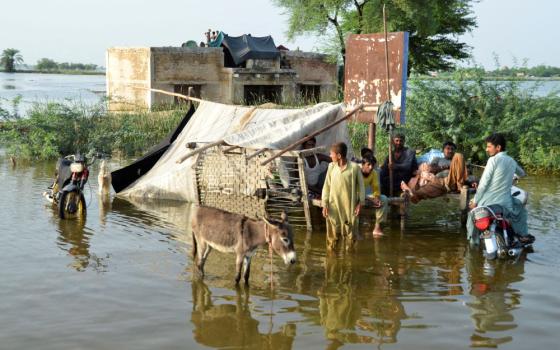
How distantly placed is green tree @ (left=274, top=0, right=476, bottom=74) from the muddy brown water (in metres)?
19.4

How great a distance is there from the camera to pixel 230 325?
20.7ft

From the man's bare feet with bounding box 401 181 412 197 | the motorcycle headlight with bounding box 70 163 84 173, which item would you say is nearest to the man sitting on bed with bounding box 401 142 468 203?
the man's bare feet with bounding box 401 181 412 197

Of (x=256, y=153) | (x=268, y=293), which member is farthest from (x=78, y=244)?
(x=268, y=293)

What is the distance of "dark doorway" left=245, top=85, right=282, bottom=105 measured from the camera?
29772 mm

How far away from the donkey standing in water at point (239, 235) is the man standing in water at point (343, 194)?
1.61 metres

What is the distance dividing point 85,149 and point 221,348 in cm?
1277

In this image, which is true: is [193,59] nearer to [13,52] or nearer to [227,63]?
[227,63]

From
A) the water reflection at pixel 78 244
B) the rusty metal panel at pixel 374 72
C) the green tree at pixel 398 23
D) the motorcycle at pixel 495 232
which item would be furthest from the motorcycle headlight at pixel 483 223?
the green tree at pixel 398 23

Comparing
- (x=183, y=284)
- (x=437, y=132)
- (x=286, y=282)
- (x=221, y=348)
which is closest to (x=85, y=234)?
(x=183, y=284)

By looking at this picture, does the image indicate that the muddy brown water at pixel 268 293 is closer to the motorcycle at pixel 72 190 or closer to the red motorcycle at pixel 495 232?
the red motorcycle at pixel 495 232

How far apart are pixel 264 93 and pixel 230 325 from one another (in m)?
25.1

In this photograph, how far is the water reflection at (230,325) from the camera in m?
5.89

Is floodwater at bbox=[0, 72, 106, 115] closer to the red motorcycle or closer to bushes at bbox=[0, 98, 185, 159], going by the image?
bushes at bbox=[0, 98, 185, 159]

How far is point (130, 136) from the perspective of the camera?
18297 mm
